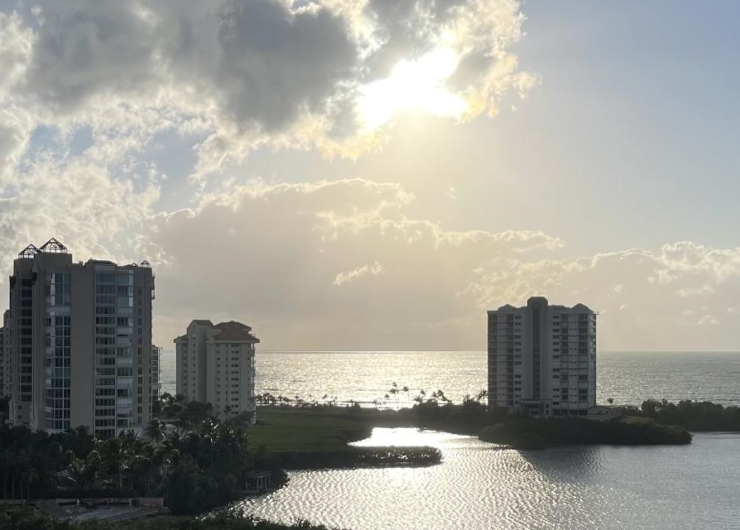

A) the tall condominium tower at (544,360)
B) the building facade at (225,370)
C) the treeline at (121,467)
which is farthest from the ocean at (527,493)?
the building facade at (225,370)

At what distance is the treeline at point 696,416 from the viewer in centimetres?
18100

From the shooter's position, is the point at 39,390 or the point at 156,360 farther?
the point at 156,360

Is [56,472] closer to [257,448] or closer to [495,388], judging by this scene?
[257,448]

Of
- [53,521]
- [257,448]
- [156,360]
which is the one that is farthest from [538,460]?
[53,521]

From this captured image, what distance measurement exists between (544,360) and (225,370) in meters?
60.4

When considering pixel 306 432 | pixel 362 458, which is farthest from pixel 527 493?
pixel 306 432

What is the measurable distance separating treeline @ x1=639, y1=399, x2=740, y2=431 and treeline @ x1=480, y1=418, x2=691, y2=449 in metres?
17.8

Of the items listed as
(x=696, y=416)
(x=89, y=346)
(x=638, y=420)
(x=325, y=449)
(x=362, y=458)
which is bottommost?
(x=362, y=458)

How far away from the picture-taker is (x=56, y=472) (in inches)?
3954

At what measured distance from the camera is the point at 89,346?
113625 millimetres

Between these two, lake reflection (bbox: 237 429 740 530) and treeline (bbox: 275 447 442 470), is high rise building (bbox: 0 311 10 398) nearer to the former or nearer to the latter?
treeline (bbox: 275 447 442 470)

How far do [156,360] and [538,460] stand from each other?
6931 centimetres

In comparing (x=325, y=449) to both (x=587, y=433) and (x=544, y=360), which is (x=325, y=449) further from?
(x=544, y=360)

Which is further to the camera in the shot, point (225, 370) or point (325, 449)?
point (225, 370)
